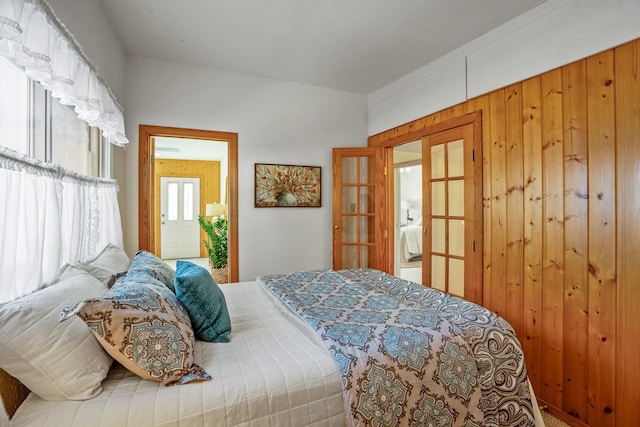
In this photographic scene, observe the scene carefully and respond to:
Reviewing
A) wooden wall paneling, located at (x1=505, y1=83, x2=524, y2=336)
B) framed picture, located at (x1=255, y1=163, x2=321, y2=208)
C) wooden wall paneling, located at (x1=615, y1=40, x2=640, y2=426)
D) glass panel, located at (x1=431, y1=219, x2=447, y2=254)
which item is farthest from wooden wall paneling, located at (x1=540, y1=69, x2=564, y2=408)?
framed picture, located at (x1=255, y1=163, x2=321, y2=208)

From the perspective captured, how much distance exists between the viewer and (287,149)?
3682mm

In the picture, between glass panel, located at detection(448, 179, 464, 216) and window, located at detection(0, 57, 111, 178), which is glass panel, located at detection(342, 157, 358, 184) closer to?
glass panel, located at detection(448, 179, 464, 216)

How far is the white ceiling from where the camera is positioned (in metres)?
2.23

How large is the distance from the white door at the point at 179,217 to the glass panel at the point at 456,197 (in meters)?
6.24

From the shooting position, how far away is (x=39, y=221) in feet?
4.18

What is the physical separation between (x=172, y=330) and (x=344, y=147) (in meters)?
3.22

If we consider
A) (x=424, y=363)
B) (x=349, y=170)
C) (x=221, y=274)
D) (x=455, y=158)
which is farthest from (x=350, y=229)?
(x=424, y=363)

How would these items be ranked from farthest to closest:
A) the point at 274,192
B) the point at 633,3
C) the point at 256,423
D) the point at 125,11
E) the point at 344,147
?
the point at 344,147, the point at 274,192, the point at 125,11, the point at 633,3, the point at 256,423

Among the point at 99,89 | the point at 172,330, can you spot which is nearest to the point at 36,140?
the point at 99,89

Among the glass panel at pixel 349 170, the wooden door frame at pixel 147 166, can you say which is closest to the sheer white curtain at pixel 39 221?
the wooden door frame at pixel 147 166

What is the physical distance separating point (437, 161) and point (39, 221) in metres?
3.04

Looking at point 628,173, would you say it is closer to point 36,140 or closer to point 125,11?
point 36,140

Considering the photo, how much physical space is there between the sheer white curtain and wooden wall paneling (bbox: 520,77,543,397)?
2850 mm

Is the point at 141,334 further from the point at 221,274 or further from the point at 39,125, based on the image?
the point at 221,274
